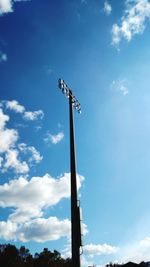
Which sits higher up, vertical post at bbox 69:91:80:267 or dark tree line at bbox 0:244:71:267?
dark tree line at bbox 0:244:71:267

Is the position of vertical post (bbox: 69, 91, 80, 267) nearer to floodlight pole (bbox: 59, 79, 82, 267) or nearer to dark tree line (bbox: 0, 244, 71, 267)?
floodlight pole (bbox: 59, 79, 82, 267)

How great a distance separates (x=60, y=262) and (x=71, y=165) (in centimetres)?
12340

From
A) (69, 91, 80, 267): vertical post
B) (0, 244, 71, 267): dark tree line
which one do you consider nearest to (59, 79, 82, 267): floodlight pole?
(69, 91, 80, 267): vertical post

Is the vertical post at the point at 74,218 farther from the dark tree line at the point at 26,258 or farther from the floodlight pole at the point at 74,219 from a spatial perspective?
the dark tree line at the point at 26,258

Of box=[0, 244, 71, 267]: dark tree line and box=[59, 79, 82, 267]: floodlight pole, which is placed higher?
box=[0, 244, 71, 267]: dark tree line

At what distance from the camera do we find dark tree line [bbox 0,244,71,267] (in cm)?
9525

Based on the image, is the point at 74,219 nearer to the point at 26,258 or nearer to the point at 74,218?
the point at 74,218

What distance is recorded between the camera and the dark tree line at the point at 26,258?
95.2 m

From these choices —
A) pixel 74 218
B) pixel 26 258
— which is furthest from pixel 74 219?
pixel 26 258

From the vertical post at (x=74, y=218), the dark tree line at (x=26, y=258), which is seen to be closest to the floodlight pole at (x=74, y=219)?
the vertical post at (x=74, y=218)

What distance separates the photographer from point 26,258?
113375mm

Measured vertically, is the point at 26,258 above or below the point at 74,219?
above

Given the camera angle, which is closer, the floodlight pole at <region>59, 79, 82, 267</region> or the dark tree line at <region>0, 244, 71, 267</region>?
the floodlight pole at <region>59, 79, 82, 267</region>

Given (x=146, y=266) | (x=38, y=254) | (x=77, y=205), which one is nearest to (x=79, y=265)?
(x=77, y=205)
